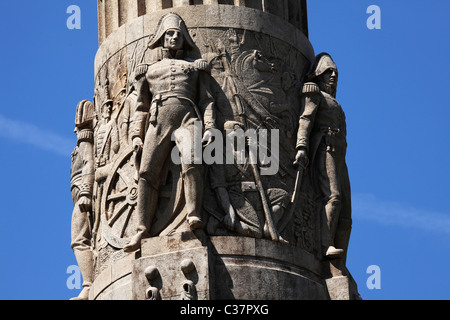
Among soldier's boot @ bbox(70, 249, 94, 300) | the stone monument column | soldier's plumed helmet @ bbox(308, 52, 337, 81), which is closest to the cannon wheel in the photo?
the stone monument column

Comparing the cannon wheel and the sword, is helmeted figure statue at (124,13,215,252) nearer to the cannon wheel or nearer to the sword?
the cannon wheel

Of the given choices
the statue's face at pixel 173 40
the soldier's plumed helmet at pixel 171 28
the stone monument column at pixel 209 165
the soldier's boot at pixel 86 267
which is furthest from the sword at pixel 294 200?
the soldier's boot at pixel 86 267

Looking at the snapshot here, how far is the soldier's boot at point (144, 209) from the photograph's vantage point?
129 ft

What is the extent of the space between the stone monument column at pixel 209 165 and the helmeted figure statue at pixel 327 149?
5 centimetres

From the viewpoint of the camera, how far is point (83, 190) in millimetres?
42000

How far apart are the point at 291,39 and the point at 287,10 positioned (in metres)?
0.90

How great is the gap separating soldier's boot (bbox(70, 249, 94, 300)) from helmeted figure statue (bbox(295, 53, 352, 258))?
5.10 m

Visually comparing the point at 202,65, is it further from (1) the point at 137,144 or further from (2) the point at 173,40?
(1) the point at 137,144

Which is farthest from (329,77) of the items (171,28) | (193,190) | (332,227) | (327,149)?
(193,190)

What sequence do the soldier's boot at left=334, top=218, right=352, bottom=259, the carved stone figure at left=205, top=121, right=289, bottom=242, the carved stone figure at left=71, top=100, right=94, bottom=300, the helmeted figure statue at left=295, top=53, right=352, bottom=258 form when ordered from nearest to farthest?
the carved stone figure at left=205, top=121, right=289, bottom=242 < the helmeted figure statue at left=295, top=53, right=352, bottom=258 < the soldier's boot at left=334, top=218, right=352, bottom=259 < the carved stone figure at left=71, top=100, right=94, bottom=300

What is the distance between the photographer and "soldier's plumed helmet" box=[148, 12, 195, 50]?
40.3 m

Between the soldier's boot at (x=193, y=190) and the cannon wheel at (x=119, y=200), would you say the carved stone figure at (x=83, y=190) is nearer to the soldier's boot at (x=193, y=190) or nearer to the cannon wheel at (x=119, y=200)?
the cannon wheel at (x=119, y=200)

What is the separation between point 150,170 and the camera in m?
39.5

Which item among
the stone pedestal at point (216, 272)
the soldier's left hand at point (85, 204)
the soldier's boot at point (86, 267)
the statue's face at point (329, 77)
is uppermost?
the statue's face at point (329, 77)
